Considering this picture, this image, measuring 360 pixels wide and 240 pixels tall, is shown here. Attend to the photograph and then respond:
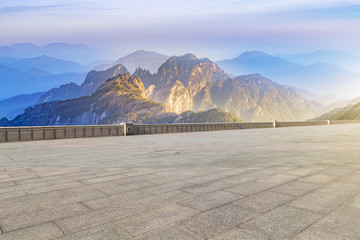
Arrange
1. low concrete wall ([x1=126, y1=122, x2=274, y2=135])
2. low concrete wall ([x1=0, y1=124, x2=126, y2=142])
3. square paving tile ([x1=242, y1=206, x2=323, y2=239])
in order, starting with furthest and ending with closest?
low concrete wall ([x1=126, y1=122, x2=274, y2=135]), low concrete wall ([x1=0, y1=124, x2=126, y2=142]), square paving tile ([x1=242, y1=206, x2=323, y2=239])

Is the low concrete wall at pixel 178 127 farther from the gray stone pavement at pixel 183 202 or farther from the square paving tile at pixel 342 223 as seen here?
the square paving tile at pixel 342 223

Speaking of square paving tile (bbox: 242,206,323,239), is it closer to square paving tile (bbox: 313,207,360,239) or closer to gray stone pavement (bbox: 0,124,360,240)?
gray stone pavement (bbox: 0,124,360,240)

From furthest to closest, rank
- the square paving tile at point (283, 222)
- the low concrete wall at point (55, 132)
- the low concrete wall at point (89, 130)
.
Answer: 1. the low concrete wall at point (89, 130)
2. the low concrete wall at point (55, 132)
3. the square paving tile at point (283, 222)

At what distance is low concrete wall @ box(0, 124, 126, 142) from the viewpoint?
1794 centimetres

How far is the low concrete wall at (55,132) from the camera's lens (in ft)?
58.9

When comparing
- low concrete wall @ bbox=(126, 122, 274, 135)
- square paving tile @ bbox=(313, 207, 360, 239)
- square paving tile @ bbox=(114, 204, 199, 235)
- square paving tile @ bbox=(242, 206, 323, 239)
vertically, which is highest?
low concrete wall @ bbox=(126, 122, 274, 135)

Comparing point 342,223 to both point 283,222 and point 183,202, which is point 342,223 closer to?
point 283,222

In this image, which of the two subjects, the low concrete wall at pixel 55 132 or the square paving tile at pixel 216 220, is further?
the low concrete wall at pixel 55 132

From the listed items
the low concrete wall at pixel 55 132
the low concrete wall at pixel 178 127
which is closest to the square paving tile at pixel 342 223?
the low concrete wall at pixel 55 132

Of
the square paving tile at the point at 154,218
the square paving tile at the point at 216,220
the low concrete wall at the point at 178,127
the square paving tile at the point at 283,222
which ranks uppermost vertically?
the low concrete wall at the point at 178,127

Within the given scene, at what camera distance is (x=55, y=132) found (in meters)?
19.5

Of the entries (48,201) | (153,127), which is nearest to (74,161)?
(48,201)

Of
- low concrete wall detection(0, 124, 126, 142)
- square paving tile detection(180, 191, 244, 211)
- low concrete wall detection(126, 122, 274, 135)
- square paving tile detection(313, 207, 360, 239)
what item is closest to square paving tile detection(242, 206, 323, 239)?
square paving tile detection(313, 207, 360, 239)

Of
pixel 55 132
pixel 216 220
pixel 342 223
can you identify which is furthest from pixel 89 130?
pixel 342 223
